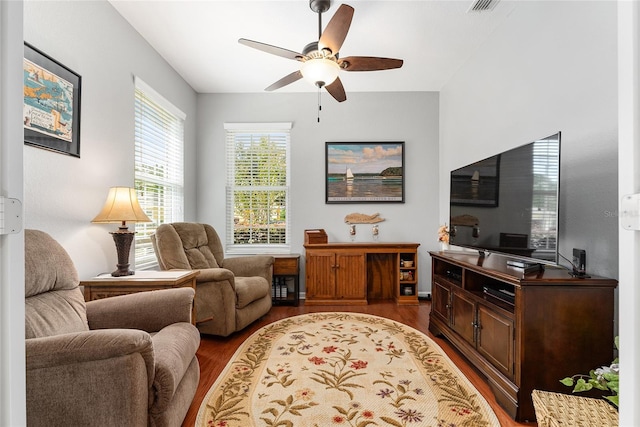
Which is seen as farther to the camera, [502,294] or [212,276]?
[212,276]

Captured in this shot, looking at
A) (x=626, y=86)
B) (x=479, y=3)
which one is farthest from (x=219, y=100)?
(x=626, y=86)

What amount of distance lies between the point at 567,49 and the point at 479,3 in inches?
32.1

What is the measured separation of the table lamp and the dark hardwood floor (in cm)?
90

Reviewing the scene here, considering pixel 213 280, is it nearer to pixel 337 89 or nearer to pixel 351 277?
pixel 351 277

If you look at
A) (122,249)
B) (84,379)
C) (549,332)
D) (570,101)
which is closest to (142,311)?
(84,379)

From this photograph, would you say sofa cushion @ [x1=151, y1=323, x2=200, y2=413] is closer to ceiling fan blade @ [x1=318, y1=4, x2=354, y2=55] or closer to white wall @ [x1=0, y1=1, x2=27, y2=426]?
white wall @ [x1=0, y1=1, x2=27, y2=426]

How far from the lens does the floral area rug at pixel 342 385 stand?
172cm

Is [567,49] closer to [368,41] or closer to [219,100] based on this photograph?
[368,41]

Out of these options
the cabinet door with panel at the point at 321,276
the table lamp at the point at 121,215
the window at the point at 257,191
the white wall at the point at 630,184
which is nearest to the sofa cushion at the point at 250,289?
the cabinet door with panel at the point at 321,276

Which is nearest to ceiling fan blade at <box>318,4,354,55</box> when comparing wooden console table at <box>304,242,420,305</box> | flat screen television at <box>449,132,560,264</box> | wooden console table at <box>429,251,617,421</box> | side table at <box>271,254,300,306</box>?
flat screen television at <box>449,132,560,264</box>

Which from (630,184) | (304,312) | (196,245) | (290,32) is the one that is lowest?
(304,312)

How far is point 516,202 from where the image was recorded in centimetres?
206

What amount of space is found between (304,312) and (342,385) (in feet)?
5.41

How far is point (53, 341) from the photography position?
3.83 ft
